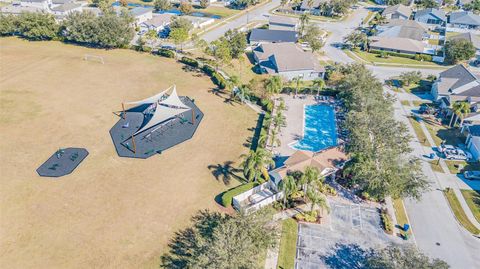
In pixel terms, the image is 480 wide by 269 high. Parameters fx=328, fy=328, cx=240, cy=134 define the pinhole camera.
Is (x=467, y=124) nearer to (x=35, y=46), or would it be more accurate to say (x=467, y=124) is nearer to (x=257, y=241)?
(x=257, y=241)

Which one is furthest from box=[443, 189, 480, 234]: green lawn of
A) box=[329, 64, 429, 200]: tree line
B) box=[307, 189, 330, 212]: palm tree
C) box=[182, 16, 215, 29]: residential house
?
box=[182, 16, 215, 29]: residential house

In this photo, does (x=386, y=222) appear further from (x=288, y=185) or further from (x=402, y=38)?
(x=402, y=38)

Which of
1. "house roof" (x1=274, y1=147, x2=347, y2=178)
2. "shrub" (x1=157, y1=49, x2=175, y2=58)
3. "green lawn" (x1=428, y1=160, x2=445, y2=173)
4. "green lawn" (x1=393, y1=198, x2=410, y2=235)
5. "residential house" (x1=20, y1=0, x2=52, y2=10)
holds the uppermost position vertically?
"residential house" (x1=20, y1=0, x2=52, y2=10)

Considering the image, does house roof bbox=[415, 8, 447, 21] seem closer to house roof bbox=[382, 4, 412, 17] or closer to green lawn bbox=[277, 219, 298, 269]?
house roof bbox=[382, 4, 412, 17]

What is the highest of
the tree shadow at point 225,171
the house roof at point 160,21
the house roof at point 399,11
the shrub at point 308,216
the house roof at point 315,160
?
the house roof at point 399,11

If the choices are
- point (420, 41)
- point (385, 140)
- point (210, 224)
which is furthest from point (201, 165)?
point (420, 41)

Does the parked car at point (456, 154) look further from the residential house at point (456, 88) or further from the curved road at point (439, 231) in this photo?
the residential house at point (456, 88)

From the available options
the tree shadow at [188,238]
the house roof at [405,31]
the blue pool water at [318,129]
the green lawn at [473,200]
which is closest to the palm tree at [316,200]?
the tree shadow at [188,238]
